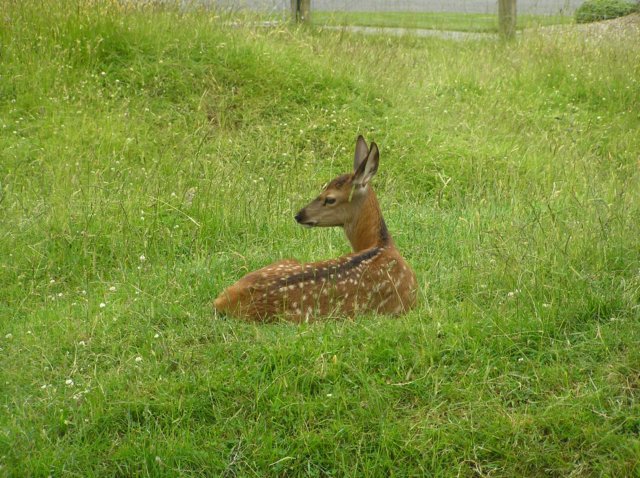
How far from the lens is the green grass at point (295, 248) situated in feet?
14.9

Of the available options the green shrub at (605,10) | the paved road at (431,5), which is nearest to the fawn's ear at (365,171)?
the green shrub at (605,10)

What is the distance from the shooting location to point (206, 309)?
18.9 ft

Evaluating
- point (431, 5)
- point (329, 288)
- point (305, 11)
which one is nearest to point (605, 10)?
point (431, 5)

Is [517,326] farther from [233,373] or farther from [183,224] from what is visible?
[183,224]

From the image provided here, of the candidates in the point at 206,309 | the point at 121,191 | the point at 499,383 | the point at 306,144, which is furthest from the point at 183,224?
the point at 499,383

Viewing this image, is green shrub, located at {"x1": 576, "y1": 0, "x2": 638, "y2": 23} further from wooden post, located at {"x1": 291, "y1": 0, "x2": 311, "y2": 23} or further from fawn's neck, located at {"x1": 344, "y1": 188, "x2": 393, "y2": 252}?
fawn's neck, located at {"x1": 344, "y1": 188, "x2": 393, "y2": 252}

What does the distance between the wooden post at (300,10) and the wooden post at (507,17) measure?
299 centimetres

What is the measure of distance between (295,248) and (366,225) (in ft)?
2.27

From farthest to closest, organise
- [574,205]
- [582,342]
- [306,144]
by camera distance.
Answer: [306,144] → [574,205] → [582,342]

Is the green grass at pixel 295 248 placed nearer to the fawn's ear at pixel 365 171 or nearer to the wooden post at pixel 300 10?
the fawn's ear at pixel 365 171

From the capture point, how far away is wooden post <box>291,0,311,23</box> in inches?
541

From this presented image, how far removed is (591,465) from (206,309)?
247cm

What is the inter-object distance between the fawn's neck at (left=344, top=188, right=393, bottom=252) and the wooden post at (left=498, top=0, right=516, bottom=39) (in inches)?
336

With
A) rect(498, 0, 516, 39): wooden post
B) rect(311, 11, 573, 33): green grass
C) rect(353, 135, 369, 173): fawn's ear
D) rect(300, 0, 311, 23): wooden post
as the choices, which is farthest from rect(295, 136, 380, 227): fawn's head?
rect(498, 0, 516, 39): wooden post
